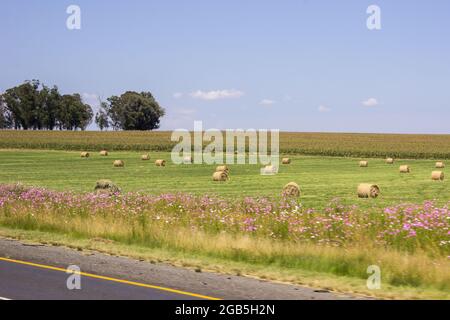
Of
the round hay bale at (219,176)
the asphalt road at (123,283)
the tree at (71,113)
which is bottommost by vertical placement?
the asphalt road at (123,283)

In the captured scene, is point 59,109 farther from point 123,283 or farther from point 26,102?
point 123,283

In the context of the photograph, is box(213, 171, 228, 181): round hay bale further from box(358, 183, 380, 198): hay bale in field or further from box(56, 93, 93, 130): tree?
box(56, 93, 93, 130): tree

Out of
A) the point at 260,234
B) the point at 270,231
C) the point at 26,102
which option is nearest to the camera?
the point at 260,234

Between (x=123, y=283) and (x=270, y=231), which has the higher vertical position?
(x=270, y=231)

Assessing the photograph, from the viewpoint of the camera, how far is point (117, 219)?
1742 centimetres

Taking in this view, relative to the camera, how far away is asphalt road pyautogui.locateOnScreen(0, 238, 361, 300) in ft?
31.6

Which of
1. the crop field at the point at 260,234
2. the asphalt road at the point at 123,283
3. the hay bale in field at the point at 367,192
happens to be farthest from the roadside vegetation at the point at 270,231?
the hay bale in field at the point at 367,192

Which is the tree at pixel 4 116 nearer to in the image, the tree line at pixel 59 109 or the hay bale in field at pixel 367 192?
the tree line at pixel 59 109

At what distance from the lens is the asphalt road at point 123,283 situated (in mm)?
9617

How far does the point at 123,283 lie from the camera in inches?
417

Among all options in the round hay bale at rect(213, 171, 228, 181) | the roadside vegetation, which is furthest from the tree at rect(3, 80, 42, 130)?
the roadside vegetation

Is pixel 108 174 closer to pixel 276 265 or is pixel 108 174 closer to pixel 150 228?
pixel 150 228

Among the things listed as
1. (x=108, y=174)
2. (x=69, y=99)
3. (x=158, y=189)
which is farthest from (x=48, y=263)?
(x=69, y=99)

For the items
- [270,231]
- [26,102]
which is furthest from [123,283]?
[26,102]
